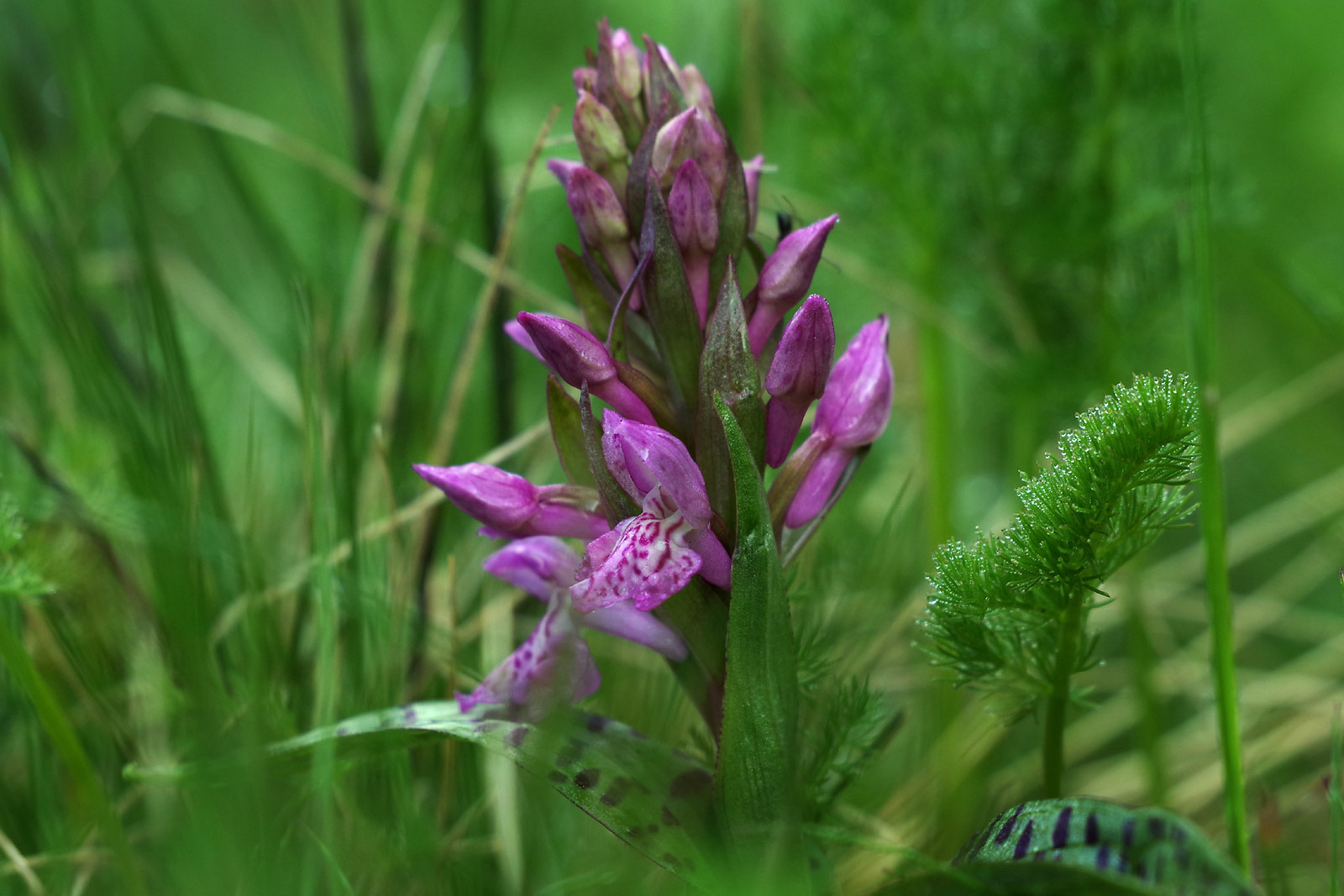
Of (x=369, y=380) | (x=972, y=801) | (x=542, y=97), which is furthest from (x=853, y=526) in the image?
(x=542, y=97)

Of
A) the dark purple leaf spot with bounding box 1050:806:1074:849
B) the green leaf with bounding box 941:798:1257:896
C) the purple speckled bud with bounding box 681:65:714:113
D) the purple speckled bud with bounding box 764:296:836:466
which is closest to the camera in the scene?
the green leaf with bounding box 941:798:1257:896

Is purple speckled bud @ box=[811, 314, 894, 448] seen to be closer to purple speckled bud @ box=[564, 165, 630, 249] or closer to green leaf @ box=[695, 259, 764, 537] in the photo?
green leaf @ box=[695, 259, 764, 537]

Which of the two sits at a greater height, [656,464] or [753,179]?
[753,179]

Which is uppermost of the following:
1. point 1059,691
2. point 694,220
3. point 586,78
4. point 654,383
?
point 586,78

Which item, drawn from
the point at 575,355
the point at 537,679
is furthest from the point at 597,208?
the point at 537,679

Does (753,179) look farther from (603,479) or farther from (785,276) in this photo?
(603,479)

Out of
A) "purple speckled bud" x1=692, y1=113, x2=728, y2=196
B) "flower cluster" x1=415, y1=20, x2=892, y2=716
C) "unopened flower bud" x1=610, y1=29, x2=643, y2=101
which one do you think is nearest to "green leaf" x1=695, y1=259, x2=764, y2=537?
"flower cluster" x1=415, y1=20, x2=892, y2=716

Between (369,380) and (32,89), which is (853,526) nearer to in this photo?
(369,380)
